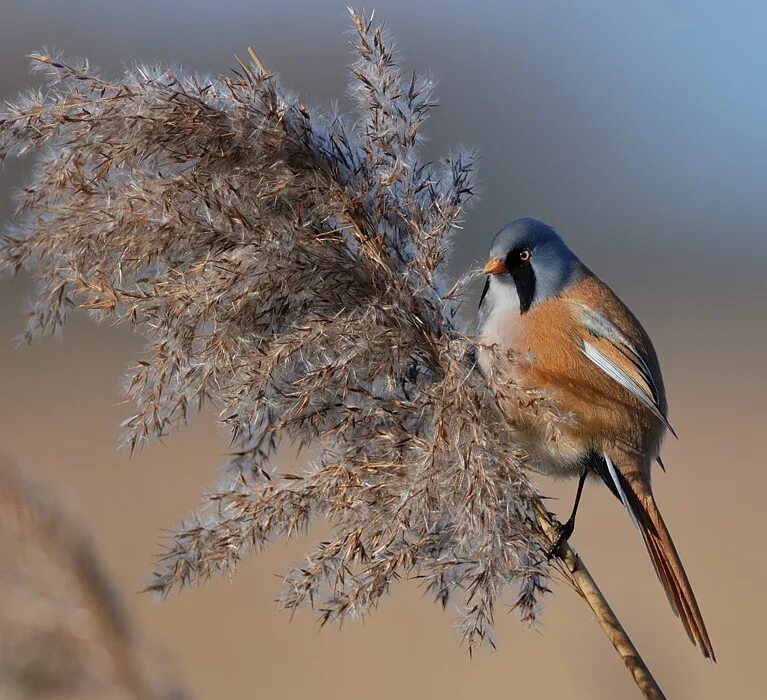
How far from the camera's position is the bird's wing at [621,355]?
6.47 ft

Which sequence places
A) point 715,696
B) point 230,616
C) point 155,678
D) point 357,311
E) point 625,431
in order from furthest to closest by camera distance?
1. point 230,616
2. point 715,696
3. point 625,431
4. point 357,311
5. point 155,678

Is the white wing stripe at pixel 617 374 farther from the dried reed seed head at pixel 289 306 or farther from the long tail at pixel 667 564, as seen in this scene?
the dried reed seed head at pixel 289 306

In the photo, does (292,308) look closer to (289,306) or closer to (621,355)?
(289,306)

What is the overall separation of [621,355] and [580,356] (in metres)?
0.08

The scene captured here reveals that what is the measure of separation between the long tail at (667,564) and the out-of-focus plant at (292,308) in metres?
0.31

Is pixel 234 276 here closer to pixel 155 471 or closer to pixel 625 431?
pixel 625 431

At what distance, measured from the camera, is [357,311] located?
1.41 m

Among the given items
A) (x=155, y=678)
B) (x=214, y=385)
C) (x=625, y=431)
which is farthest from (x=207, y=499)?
(x=625, y=431)

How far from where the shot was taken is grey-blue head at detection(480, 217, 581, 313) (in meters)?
1.99

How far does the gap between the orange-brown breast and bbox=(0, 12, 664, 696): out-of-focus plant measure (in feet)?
1.73

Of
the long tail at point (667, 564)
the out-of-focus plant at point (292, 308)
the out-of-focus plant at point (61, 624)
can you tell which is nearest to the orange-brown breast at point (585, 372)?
the long tail at point (667, 564)

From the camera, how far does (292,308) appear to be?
4.63 ft

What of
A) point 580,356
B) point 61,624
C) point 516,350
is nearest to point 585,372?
point 580,356

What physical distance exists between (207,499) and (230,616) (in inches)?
165
